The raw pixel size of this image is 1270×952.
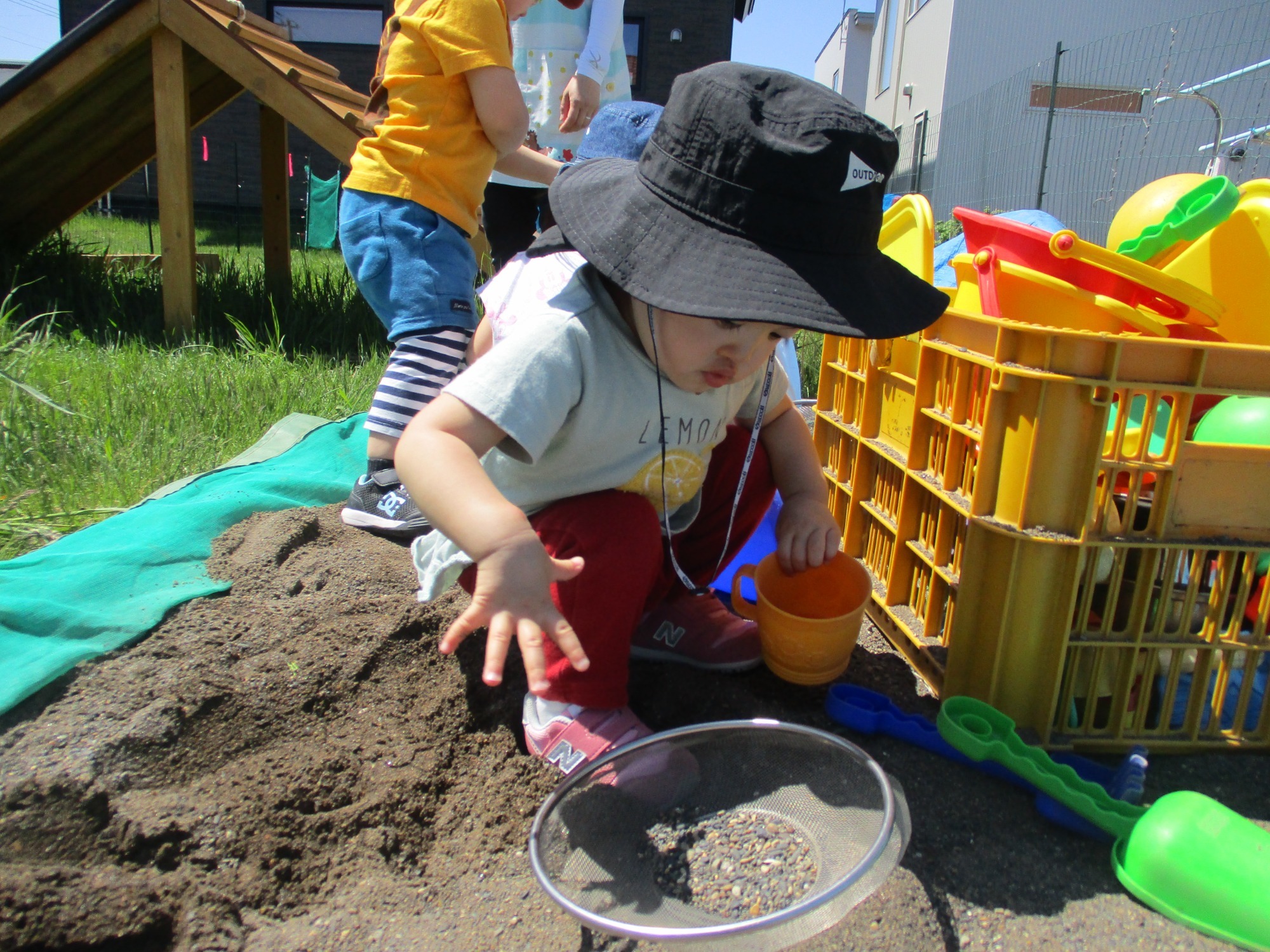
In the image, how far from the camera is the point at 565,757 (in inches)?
50.1

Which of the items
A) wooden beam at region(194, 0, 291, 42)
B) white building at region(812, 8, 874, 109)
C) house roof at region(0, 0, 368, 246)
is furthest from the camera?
white building at region(812, 8, 874, 109)

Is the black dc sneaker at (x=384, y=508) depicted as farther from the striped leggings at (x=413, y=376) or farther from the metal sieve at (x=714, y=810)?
the metal sieve at (x=714, y=810)

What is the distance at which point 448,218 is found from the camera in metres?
2.26

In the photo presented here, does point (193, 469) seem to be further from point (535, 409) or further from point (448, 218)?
point (535, 409)

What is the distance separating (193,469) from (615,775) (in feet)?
5.60

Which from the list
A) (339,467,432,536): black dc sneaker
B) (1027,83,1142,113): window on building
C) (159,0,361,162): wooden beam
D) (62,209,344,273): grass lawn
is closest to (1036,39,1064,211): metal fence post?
(1027,83,1142,113): window on building

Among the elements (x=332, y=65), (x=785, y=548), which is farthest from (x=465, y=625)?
(x=332, y=65)

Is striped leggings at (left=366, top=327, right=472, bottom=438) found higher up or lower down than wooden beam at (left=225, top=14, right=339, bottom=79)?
lower down

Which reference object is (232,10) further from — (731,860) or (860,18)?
(860,18)

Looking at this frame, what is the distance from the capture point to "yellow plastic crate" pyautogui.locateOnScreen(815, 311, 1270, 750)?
119 centimetres

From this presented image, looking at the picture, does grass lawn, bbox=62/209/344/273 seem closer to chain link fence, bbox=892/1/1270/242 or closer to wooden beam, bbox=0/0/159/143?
wooden beam, bbox=0/0/159/143

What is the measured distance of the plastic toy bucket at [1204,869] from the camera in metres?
1.01

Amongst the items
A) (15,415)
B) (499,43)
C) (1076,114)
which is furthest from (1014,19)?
(15,415)

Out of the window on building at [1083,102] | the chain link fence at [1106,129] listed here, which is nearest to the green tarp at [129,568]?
the chain link fence at [1106,129]
